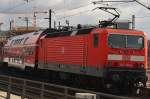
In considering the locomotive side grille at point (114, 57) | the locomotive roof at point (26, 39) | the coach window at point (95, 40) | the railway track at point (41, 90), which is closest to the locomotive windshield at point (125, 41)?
the locomotive side grille at point (114, 57)

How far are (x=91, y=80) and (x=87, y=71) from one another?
67cm

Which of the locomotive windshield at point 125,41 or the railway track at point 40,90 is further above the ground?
the locomotive windshield at point 125,41

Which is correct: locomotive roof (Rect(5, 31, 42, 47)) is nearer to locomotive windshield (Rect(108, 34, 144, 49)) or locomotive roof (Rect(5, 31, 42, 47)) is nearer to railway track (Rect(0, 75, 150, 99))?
railway track (Rect(0, 75, 150, 99))

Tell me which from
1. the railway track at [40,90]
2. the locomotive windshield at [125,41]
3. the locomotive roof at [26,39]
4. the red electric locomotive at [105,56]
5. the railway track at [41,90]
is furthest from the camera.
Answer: the locomotive roof at [26,39]

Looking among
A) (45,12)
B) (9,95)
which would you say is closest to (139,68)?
(9,95)

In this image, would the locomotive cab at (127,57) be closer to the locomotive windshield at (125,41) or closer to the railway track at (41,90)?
the locomotive windshield at (125,41)

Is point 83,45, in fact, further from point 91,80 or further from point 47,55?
point 47,55

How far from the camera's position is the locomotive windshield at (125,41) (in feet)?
75.7

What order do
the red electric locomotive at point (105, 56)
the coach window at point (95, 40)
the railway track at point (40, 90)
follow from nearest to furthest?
the railway track at point (40, 90)
the red electric locomotive at point (105, 56)
the coach window at point (95, 40)

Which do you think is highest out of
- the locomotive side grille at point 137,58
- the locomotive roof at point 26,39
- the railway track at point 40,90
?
the locomotive roof at point 26,39

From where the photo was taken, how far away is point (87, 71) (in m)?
23.9

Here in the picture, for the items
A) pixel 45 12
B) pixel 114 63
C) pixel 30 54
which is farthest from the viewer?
pixel 45 12

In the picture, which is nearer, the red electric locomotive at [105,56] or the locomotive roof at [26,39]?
the red electric locomotive at [105,56]

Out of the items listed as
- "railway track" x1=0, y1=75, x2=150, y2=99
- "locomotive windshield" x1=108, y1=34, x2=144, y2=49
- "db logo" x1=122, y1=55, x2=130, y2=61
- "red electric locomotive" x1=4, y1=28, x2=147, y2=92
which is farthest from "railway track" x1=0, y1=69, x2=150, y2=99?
"locomotive windshield" x1=108, y1=34, x2=144, y2=49
